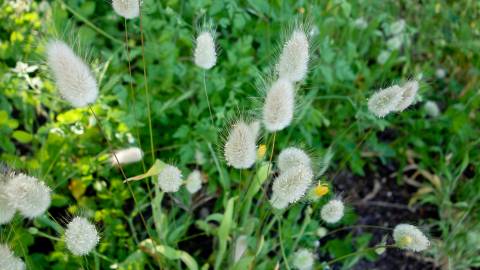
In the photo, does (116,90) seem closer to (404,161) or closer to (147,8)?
(147,8)

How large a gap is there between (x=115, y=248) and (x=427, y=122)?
144 cm

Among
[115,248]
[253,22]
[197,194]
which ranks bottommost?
[115,248]

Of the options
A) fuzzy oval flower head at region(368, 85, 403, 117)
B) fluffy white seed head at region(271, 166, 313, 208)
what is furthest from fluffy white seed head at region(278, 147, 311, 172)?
fuzzy oval flower head at region(368, 85, 403, 117)

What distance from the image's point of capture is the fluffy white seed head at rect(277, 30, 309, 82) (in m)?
1.17

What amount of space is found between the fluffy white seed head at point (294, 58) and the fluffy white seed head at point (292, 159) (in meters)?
0.22

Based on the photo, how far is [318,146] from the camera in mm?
2039

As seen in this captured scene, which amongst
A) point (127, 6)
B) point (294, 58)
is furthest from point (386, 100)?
point (127, 6)

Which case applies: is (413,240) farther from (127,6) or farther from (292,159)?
(127,6)

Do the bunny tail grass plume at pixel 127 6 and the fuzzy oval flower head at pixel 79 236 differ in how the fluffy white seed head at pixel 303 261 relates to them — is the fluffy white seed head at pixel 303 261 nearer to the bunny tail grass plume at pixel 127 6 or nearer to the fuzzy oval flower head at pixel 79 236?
the fuzzy oval flower head at pixel 79 236

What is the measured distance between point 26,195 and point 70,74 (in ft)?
0.95

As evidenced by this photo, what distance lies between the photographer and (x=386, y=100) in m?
1.27

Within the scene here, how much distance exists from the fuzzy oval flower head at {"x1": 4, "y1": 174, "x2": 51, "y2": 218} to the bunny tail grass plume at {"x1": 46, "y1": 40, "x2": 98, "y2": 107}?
21 centimetres

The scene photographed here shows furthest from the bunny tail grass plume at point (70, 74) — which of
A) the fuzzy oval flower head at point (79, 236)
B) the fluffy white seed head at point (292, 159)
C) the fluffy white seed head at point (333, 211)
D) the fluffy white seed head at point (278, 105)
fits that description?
the fluffy white seed head at point (333, 211)

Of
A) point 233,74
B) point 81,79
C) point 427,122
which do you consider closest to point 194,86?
point 233,74
